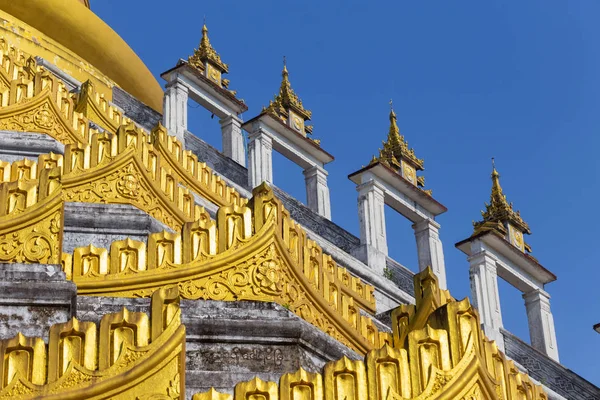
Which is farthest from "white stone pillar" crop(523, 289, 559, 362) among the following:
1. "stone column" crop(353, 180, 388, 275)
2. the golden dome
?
the golden dome

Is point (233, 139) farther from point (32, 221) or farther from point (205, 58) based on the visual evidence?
point (32, 221)

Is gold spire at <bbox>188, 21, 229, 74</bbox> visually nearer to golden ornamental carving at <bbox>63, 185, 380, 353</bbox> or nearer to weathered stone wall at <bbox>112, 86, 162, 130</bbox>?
weathered stone wall at <bbox>112, 86, 162, 130</bbox>

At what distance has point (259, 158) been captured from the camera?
22.2m

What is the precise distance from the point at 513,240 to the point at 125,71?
792 centimetres

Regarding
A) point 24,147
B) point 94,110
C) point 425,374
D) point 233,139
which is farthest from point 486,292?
point 425,374

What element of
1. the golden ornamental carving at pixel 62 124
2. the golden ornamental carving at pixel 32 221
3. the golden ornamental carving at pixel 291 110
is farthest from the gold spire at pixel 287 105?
the golden ornamental carving at pixel 32 221

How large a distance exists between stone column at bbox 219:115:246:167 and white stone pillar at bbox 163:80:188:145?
3.43ft

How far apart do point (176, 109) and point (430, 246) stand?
427 centimetres

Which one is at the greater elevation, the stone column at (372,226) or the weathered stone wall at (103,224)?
the stone column at (372,226)

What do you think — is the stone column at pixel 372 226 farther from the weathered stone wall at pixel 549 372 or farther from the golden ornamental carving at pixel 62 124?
the golden ornamental carving at pixel 62 124

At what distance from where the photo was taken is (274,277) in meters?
11.8

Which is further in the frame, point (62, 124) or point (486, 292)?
point (486, 292)

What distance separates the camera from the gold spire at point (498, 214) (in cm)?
2304

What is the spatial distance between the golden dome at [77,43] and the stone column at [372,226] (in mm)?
4387
